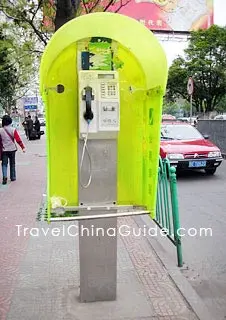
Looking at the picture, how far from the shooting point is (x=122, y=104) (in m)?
4.00

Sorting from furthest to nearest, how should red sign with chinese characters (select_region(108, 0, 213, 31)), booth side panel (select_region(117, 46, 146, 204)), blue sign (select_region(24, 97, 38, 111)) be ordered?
blue sign (select_region(24, 97, 38, 111)) < red sign with chinese characters (select_region(108, 0, 213, 31)) < booth side panel (select_region(117, 46, 146, 204))

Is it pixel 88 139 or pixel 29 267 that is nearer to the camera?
pixel 88 139

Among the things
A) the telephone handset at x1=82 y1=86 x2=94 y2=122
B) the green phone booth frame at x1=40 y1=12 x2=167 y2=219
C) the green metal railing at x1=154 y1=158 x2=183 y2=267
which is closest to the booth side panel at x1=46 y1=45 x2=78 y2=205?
the green phone booth frame at x1=40 y1=12 x2=167 y2=219

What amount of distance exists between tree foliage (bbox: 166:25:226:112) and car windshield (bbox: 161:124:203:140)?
1412 centimetres

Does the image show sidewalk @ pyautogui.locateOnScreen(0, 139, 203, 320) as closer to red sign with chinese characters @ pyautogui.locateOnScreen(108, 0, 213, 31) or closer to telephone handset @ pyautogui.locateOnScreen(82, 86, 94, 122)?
telephone handset @ pyautogui.locateOnScreen(82, 86, 94, 122)

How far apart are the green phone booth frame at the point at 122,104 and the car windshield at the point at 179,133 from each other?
26.7ft

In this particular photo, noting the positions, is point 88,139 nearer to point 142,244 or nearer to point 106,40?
point 106,40

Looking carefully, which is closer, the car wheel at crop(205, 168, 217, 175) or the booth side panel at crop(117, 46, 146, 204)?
the booth side panel at crop(117, 46, 146, 204)

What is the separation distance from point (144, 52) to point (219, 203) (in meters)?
5.13

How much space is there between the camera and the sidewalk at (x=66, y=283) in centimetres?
375

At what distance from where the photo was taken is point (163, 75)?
11.9ft

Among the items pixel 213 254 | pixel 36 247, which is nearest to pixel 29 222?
pixel 36 247

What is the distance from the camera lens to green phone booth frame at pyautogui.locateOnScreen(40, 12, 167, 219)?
3.55 metres

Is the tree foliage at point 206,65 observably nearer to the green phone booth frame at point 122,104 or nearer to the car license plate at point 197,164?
the car license plate at point 197,164
